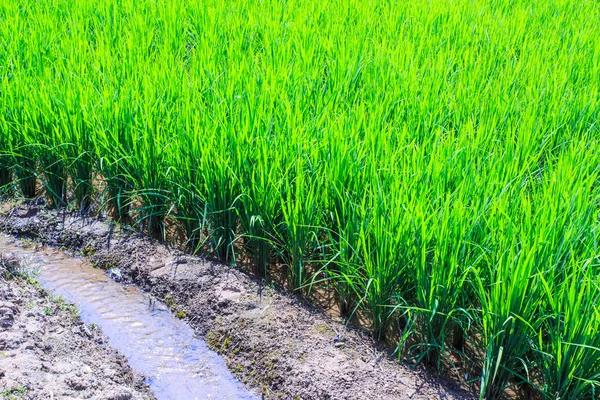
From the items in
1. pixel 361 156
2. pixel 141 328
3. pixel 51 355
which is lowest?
pixel 141 328

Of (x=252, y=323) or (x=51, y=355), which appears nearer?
(x=51, y=355)

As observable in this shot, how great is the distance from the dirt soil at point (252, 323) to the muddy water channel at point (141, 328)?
0.15 feet

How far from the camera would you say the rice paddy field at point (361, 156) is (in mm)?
2008

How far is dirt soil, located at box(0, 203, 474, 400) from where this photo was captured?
203 centimetres

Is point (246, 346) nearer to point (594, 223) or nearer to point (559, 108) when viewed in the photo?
point (594, 223)

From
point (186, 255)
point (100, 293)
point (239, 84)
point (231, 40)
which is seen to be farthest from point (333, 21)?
point (100, 293)

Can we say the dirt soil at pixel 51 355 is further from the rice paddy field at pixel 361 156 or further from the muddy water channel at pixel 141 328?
the rice paddy field at pixel 361 156

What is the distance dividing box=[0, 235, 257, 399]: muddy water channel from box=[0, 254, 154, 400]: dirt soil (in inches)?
2.7

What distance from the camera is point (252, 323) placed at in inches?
89.3

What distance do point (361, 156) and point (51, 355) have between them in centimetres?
128

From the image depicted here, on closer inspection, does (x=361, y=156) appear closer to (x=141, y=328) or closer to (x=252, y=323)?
(x=252, y=323)

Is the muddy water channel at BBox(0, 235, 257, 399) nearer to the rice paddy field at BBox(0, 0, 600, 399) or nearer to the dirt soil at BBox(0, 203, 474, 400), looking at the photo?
the dirt soil at BBox(0, 203, 474, 400)

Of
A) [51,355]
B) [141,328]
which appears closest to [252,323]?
[141,328]

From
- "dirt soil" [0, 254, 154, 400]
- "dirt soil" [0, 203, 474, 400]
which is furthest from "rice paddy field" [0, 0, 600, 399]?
"dirt soil" [0, 254, 154, 400]
